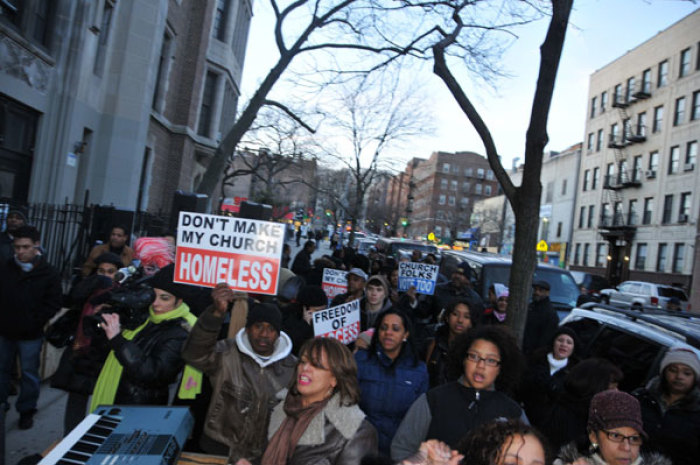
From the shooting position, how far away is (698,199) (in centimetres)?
3241

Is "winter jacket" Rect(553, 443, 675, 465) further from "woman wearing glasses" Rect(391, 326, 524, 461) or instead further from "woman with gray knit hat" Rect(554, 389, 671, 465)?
"woman wearing glasses" Rect(391, 326, 524, 461)

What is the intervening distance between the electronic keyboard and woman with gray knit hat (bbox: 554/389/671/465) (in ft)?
6.94

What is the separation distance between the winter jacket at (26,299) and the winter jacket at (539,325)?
570cm

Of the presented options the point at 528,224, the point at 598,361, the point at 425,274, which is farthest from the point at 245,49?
the point at 598,361

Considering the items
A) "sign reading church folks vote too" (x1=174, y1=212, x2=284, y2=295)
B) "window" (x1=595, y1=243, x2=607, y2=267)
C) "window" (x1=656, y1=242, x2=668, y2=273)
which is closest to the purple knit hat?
"sign reading church folks vote too" (x1=174, y1=212, x2=284, y2=295)

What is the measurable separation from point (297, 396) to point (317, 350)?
0.29 meters

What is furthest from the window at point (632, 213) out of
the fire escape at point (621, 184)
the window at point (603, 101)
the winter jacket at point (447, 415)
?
the winter jacket at point (447, 415)

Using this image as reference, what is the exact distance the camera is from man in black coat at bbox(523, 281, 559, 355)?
727 cm

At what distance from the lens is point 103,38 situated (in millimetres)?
14641

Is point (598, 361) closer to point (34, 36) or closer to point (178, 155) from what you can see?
point (34, 36)

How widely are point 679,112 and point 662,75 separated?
364 centimetres

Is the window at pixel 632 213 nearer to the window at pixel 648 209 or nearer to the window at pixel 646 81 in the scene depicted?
the window at pixel 648 209

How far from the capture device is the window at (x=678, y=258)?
33469 millimetres

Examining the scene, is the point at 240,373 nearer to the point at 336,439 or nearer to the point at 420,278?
the point at 336,439
